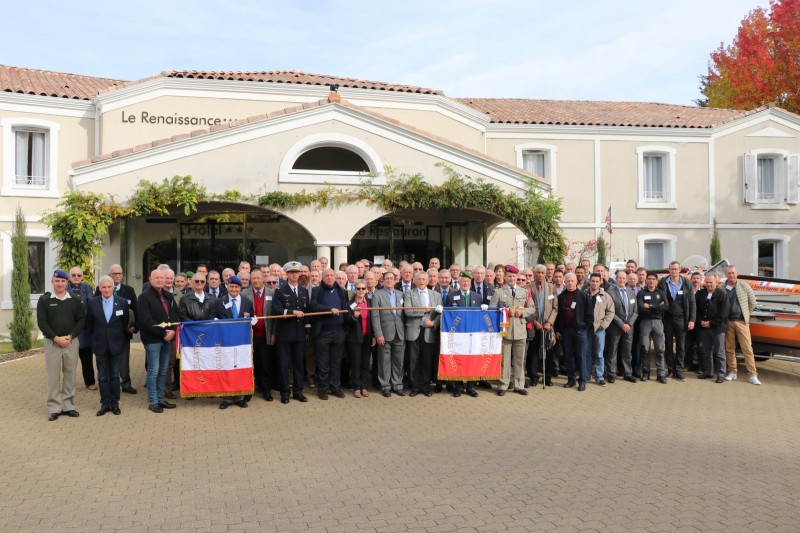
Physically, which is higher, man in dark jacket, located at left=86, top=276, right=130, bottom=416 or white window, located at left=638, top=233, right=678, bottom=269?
white window, located at left=638, top=233, right=678, bottom=269

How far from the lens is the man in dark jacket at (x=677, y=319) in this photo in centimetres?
1187

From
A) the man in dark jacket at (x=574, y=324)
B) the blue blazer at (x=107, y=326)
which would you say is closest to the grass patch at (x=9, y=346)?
the blue blazer at (x=107, y=326)

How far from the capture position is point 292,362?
10.0 meters

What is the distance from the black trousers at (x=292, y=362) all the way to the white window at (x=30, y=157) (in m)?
12.6

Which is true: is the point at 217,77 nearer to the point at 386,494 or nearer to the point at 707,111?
the point at 386,494

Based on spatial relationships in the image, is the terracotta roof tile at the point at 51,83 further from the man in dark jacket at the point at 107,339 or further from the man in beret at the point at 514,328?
the man in beret at the point at 514,328

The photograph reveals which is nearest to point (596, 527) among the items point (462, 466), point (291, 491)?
point (462, 466)

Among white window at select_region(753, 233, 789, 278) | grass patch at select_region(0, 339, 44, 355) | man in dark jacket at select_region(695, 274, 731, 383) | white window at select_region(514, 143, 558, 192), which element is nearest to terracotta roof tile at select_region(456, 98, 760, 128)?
white window at select_region(514, 143, 558, 192)

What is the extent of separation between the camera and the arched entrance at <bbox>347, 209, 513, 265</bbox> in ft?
59.8

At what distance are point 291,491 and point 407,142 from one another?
10.1 meters

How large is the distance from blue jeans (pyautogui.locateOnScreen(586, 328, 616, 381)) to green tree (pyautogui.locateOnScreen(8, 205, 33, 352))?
493 inches

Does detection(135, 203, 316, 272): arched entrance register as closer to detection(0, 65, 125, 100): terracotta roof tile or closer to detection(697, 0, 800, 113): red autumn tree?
detection(0, 65, 125, 100): terracotta roof tile

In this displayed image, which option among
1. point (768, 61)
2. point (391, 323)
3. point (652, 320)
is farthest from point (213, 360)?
point (768, 61)

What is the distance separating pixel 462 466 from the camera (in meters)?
6.73
